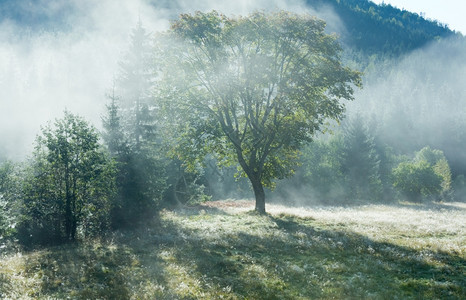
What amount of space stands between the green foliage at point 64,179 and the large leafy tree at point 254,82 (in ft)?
30.6

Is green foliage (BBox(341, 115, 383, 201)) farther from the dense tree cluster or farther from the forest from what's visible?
the dense tree cluster

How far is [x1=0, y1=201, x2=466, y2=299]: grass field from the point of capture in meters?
10.8

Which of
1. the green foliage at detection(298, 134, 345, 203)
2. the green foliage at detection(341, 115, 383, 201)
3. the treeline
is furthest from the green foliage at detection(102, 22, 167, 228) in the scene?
the green foliage at detection(341, 115, 383, 201)

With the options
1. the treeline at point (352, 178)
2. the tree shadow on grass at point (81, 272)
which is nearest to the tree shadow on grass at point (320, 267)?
the tree shadow on grass at point (81, 272)

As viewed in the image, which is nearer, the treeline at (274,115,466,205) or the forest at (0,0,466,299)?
the forest at (0,0,466,299)

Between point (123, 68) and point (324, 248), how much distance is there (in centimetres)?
3410

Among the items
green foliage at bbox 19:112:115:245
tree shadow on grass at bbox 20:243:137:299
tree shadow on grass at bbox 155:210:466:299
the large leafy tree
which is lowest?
tree shadow on grass at bbox 155:210:466:299

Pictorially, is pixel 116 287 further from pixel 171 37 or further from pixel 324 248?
pixel 171 37

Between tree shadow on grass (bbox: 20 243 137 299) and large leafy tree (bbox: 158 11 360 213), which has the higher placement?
large leafy tree (bbox: 158 11 360 213)

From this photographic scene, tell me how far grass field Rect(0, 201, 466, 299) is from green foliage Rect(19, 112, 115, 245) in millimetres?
2712

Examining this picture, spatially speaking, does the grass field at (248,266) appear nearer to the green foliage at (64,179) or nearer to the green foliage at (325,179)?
the green foliage at (64,179)

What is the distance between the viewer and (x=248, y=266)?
1383cm

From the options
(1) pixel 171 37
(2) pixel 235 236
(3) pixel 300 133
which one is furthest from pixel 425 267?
(1) pixel 171 37

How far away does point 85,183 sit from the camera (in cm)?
2002
